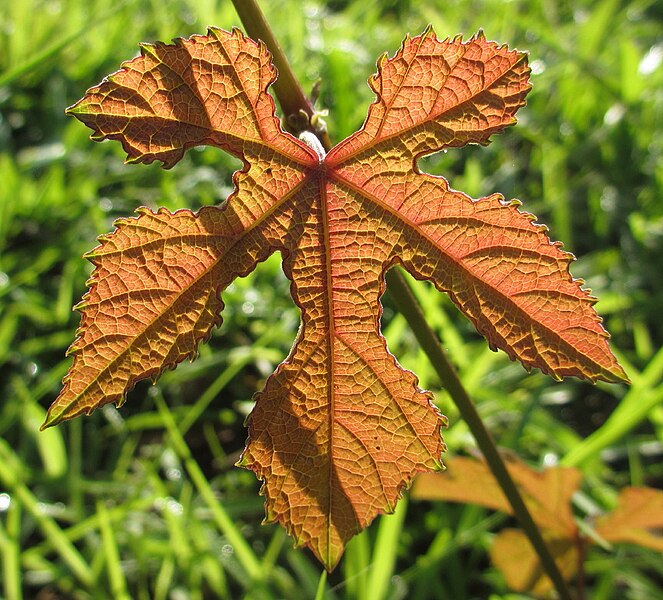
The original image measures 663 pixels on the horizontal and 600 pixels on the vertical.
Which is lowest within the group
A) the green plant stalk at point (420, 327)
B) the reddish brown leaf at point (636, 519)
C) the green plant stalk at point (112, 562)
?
the green plant stalk at point (112, 562)

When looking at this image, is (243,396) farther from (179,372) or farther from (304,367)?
(304,367)

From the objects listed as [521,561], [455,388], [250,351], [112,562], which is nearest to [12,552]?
[112,562]

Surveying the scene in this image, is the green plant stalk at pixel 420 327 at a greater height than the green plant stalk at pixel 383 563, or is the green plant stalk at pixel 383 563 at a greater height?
the green plant stalk at pixel 420 327

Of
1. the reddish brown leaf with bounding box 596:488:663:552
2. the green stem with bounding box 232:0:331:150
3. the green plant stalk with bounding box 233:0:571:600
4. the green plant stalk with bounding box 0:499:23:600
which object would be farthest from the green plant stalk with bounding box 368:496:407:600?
the green stem with bounding box 232:0:331:150

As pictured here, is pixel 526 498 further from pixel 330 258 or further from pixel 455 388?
pixel 330 258

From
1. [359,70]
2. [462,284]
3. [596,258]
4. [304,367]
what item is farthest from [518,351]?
[359,70]

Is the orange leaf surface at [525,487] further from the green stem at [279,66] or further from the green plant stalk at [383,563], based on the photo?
the green stem at [279,66]

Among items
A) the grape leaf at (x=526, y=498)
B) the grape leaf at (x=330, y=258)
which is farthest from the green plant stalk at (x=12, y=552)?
the grape leaf at (x=330, y=258)
